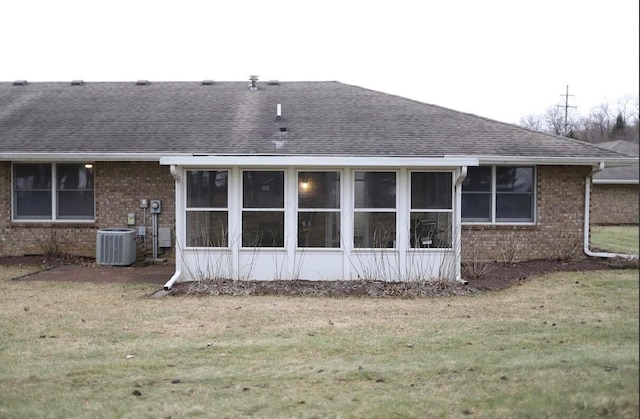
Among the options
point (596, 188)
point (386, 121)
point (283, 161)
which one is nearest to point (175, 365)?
point (283, 161)

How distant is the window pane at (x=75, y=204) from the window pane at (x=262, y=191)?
5.19m

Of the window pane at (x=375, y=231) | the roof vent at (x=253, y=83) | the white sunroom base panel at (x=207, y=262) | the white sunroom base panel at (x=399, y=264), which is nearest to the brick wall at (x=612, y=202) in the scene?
the white sunroom base panel at (x=399, y=264)

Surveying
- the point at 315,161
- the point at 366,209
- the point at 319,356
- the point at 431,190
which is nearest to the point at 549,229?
the point at 431,190

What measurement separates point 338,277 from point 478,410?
21.3ft

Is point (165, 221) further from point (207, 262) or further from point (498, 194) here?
point (498, 194)

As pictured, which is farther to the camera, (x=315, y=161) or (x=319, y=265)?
(x=319, y=265)

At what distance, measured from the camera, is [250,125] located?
46.1 ft

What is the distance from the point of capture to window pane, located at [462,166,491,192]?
1342cm

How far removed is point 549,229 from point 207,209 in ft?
26.2

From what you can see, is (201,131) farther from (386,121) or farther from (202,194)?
(386,121)

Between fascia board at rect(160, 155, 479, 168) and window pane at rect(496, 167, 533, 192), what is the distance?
3208mm

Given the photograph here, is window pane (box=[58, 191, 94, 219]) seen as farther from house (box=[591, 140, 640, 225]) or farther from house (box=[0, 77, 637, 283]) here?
house (box=[591, 140, 640, 225])

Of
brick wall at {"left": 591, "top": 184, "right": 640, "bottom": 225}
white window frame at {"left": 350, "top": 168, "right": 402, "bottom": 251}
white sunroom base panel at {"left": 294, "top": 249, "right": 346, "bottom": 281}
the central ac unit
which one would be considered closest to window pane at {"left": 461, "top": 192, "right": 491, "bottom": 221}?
brick wall at {"left": 591, "top": 184, "right": 640, "bottom": 225}

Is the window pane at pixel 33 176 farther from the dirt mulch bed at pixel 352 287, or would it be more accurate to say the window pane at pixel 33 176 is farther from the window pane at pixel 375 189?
the window pane at pixel 375 189
